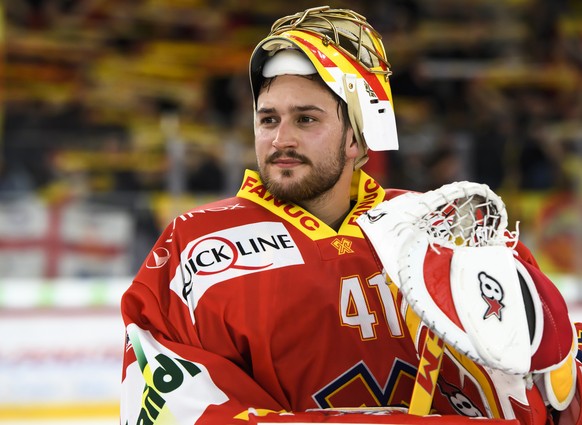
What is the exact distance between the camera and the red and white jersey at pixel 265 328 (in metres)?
1.75

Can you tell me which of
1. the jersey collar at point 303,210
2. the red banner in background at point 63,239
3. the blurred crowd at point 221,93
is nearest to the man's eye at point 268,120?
the jersey collar at point 303,210

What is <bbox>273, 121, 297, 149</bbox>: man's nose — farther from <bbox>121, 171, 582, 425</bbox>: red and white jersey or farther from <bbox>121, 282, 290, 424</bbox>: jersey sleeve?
<bbox>121, 282, 290, 424</bbox>: jersey sleeve

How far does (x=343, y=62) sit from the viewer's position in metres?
1.95

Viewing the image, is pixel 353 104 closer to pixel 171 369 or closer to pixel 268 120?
pixel 268 120

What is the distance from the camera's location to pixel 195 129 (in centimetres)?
588

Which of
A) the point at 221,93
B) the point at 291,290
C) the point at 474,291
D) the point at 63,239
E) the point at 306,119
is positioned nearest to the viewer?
the point at 474,291

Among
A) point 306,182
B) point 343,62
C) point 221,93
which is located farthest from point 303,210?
point 221,93

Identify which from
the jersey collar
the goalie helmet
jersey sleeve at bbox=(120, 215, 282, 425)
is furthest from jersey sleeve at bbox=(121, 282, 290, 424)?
the goalie helmet

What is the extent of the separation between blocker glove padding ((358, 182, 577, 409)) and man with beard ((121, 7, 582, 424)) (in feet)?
0.30

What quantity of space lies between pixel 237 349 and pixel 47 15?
5.90m

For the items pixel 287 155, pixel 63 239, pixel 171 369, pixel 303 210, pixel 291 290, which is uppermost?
pixel 287 155

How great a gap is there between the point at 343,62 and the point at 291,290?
0.45 m

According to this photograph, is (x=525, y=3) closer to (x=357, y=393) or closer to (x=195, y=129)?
(x=195, y=129)

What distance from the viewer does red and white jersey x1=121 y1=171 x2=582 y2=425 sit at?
1.75 metres
